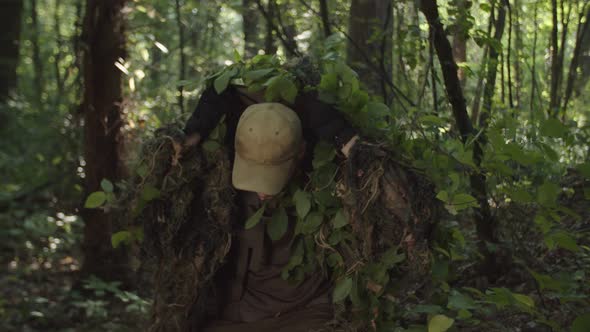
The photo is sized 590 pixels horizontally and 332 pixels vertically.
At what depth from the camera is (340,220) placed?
3.02 m

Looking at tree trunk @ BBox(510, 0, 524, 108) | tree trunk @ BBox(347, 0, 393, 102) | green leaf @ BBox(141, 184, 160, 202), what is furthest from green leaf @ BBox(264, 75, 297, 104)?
tree trunk @ BBox(510, 0, 524, 108)

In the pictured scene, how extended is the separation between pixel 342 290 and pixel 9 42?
10.4 m

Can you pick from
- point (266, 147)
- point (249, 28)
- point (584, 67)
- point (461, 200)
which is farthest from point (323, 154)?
point (584, 67)

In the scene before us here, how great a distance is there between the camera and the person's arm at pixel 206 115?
3.17 m

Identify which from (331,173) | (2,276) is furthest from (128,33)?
(331,173)

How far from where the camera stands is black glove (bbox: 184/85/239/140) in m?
3.17

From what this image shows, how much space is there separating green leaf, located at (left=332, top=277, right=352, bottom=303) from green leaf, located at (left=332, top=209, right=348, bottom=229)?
22 centimetres

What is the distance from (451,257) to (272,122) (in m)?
0.99

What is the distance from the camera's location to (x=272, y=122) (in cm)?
299

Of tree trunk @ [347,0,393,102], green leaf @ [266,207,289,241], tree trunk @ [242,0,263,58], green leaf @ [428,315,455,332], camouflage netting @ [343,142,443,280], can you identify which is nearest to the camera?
green leaf @ [428,315,455,332]

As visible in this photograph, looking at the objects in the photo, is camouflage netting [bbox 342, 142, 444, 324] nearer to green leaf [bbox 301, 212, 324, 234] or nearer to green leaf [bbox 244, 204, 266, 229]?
green leaf [bbox 301, 212, 324, 234]

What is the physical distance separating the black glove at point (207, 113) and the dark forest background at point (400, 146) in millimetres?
179

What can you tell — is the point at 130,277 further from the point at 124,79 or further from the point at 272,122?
the point at 272,122

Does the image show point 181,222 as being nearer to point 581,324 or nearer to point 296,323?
point 296,323
